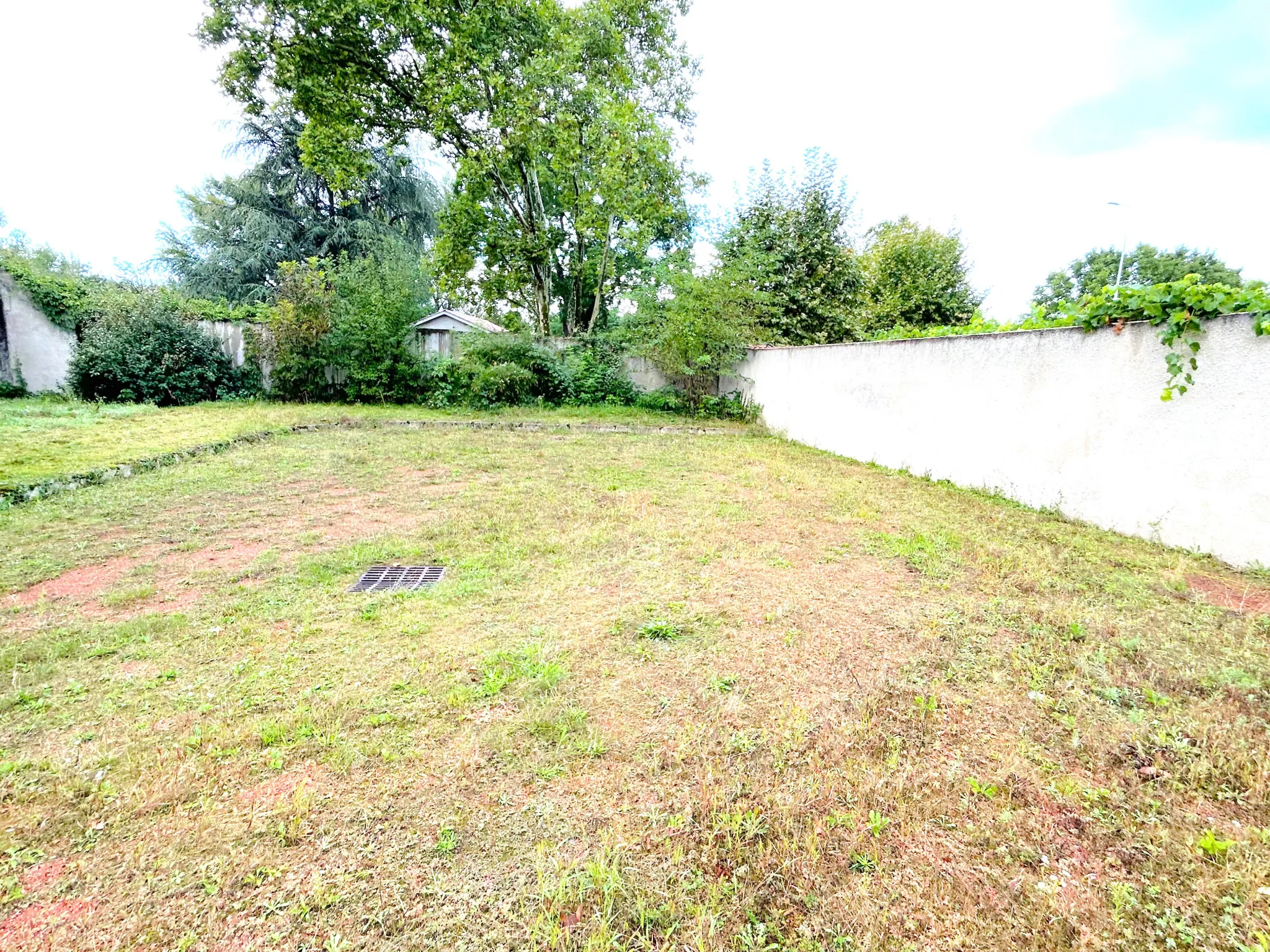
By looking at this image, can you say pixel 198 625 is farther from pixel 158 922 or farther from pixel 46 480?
pixel 46 480

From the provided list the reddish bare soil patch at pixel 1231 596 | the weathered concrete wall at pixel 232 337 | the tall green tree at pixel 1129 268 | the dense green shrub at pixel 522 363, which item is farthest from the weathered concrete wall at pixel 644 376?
the tall green tree at pixel 1129 268

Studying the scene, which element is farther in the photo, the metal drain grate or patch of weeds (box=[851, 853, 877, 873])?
the metal drain grate

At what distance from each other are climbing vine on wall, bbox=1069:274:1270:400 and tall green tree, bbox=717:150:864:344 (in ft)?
24.5

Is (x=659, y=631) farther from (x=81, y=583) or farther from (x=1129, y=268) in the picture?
(x=1129, y=268)

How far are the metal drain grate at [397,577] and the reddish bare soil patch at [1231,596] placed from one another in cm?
430

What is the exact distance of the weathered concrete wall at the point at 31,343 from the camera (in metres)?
9.83

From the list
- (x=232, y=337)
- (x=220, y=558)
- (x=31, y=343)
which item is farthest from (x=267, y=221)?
(x=220, y=558)

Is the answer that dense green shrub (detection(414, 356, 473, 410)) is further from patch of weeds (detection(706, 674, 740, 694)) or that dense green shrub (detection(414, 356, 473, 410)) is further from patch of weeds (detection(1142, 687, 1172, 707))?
patch of weeds (detection(1142, 687, 1172, 707))

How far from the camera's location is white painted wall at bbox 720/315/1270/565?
3.32 metres

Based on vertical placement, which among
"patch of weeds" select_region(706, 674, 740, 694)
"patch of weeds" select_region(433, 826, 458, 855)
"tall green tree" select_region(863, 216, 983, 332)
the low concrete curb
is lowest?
"patch of weeds" select_region(433, 826, 458, 855)

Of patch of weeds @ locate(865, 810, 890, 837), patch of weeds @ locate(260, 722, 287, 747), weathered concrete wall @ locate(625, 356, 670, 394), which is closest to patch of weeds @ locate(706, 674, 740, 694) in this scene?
patch of weeds @ locate(865, 810, 890, 837)

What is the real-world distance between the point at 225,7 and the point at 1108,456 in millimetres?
15753

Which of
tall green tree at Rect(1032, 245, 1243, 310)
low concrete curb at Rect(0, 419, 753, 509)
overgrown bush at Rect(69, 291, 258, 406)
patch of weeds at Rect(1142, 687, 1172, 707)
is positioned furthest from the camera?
tall green tree at Rect(1032, 245, 1243, 310)

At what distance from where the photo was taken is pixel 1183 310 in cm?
359
